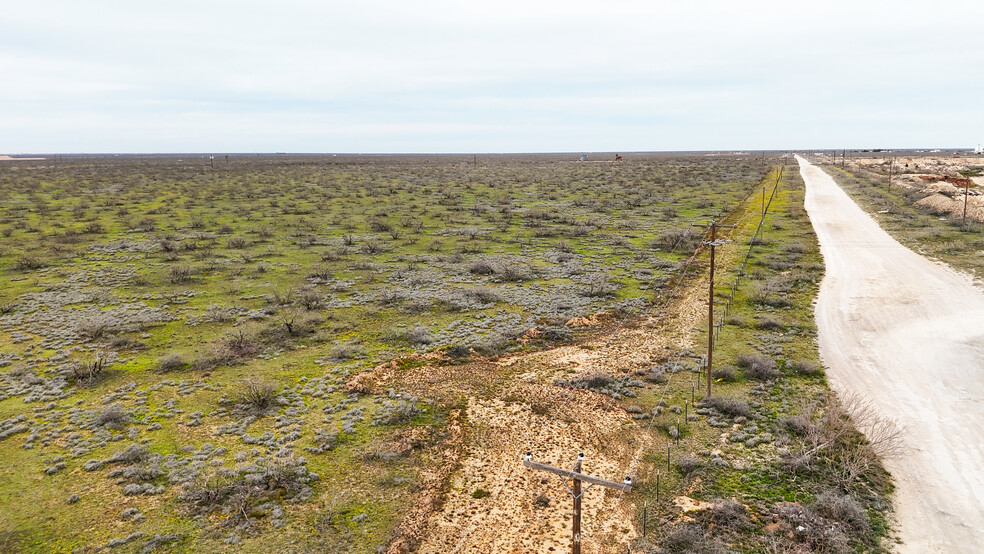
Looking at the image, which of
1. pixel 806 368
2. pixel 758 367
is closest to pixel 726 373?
pixel 758 367

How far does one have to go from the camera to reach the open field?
1062cm

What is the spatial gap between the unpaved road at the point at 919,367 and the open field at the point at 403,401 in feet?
2.58

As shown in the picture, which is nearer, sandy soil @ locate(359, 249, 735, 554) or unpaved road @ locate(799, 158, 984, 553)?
sandy soil @ locate(359, 249, 735, 554)

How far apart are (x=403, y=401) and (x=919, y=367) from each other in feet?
56.0

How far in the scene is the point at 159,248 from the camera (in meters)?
35.9

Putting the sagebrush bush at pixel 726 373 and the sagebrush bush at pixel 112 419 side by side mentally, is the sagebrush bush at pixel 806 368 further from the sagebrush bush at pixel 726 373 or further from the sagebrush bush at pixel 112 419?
the sagebrush bush at pixel 112 419

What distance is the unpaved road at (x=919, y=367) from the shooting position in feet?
35.1

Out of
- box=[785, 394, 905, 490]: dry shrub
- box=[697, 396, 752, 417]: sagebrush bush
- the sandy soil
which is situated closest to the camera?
the sandy soil

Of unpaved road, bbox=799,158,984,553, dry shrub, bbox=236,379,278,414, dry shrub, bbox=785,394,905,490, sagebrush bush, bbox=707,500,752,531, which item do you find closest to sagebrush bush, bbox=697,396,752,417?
dry shrub, bbox=785,394,905,490

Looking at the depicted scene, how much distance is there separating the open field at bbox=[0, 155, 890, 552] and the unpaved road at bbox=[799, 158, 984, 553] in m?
0.79

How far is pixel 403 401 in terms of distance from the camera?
50.3 ft

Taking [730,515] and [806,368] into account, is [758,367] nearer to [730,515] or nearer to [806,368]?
[806,368]

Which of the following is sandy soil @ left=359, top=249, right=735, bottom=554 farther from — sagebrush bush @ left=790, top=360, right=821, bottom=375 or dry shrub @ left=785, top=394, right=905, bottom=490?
dry shrub @ left=785, top=394, right=905, bottom=490

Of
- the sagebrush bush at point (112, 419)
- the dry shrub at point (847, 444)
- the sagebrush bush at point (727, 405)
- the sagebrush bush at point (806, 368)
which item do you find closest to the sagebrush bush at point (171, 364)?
the sagebrush bush at point (112, 419)
